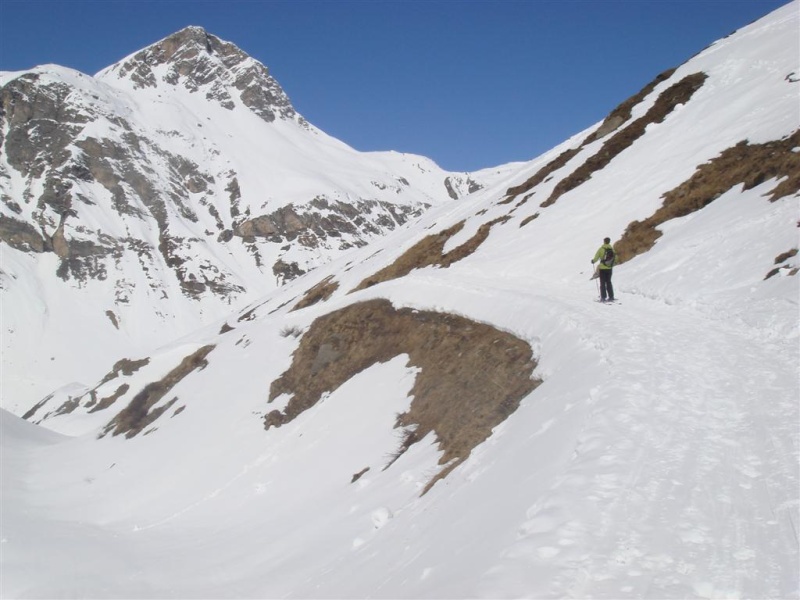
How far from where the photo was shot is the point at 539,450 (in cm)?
825

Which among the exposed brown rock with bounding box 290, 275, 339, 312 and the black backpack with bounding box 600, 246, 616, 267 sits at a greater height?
the exposed brown rock with bounding box 290, 275, 339, 312

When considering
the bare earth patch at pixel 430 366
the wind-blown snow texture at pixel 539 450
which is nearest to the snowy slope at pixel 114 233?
the wind-blown snow texture at pixel 539 450

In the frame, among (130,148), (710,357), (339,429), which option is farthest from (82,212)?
(710,357)

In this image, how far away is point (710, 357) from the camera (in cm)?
1088

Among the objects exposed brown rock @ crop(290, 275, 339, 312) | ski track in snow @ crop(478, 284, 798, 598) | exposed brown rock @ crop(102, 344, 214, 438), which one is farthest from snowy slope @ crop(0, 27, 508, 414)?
ski track in snow @ crop(478, 284, 798, 598)

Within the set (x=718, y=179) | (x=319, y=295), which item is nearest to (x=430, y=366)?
(x=718, y=179)

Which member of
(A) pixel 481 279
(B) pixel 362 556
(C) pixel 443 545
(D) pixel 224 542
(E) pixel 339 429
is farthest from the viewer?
(A) pixel 481 279

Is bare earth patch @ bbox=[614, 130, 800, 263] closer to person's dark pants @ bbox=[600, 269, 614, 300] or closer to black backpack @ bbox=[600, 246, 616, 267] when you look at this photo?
black backpack @ bbox=[600, 246, 616, 267]

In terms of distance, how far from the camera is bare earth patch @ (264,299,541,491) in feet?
45.1

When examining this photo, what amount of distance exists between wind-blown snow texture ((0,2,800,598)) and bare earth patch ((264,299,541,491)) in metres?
0.58

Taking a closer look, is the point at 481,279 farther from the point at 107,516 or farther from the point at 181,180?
the point at 181,180

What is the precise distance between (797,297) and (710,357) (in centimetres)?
330

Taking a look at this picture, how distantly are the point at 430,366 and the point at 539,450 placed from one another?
11.2 m

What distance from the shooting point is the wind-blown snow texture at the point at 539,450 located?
571 cm
